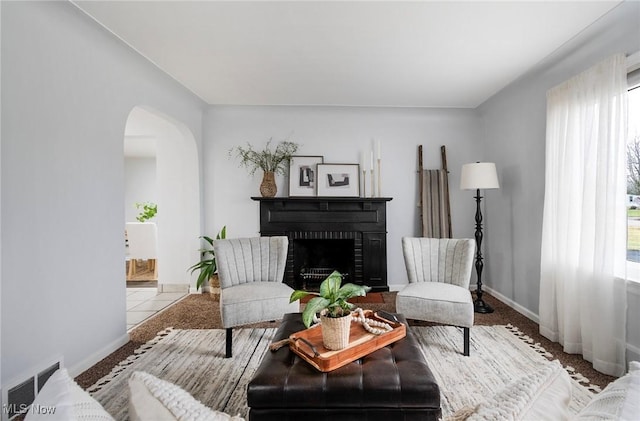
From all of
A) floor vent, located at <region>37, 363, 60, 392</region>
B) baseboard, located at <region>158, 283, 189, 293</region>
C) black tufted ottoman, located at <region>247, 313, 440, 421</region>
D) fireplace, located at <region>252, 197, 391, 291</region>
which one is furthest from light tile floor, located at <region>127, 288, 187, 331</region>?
black tufted ottoman, located at <region>247, 313, 440, 421</region>

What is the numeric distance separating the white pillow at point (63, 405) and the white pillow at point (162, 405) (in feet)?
0.18

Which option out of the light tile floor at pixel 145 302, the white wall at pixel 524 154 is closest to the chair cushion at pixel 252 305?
the light tile floor at pixel 145 302

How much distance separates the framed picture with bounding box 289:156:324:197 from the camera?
14.9 ft

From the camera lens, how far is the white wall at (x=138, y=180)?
8.05 m

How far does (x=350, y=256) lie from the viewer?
4.64m

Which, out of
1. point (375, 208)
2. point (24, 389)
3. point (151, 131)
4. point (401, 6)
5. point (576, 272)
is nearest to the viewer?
point (24, 389)

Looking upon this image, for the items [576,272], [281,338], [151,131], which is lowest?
[281,338]

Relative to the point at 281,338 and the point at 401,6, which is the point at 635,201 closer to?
the point at 401,6

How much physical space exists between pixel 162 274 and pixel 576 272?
468 centimetres

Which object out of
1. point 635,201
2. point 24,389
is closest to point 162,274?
point 24,389

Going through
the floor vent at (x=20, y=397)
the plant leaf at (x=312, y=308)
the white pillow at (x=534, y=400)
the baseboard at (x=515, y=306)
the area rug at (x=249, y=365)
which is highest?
the white pillow at (x=534, y=400)

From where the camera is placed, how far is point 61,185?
223 cm

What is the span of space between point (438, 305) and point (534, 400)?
6.88 feet

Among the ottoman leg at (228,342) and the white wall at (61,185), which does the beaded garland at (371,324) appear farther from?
the white wall at (61,185)
